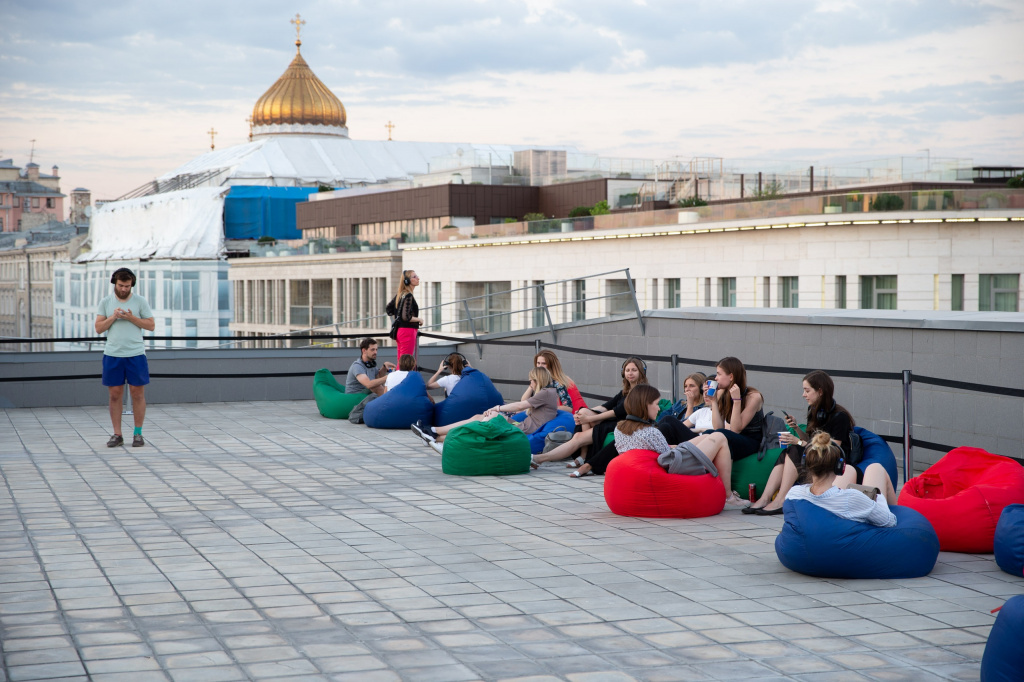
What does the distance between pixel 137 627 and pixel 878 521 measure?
4352mm

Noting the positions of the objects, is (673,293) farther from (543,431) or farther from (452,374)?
(543,431)

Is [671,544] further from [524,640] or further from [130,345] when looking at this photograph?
[130,345]

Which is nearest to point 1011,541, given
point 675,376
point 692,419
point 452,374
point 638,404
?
point 638,404

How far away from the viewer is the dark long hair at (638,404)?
29.6ft

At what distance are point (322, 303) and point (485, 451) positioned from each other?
56087mm

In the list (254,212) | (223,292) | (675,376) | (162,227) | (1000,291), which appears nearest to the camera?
(675,376)

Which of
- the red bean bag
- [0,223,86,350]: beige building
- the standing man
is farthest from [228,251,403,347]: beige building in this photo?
the red bean bag

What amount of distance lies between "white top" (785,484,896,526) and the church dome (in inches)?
3811

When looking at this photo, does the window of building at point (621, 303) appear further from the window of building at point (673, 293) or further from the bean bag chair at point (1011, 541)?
the window of building at point (673, 293)

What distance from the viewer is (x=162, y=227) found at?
82.7 meters

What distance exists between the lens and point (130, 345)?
40.5 ft

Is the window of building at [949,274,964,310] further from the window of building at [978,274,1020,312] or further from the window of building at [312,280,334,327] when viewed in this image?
the window of building at [312,280,334,327]

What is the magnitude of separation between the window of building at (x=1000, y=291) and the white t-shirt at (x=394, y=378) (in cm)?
2297

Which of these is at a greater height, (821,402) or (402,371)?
(821,402)
